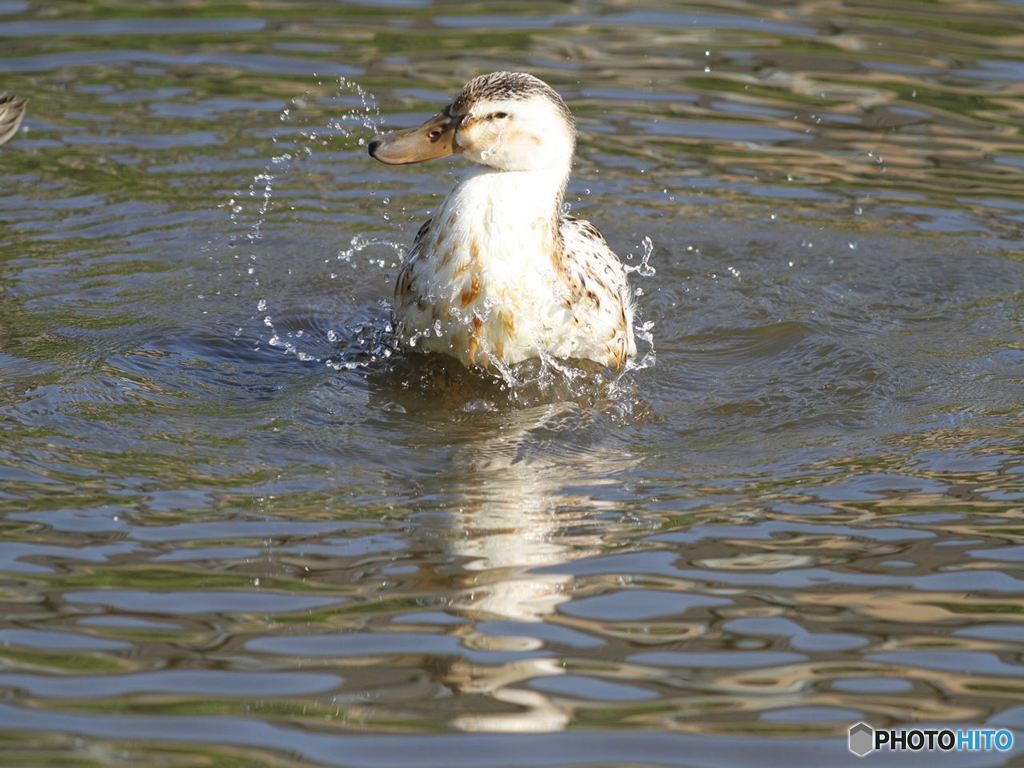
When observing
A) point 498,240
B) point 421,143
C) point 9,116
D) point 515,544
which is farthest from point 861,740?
point 9,116

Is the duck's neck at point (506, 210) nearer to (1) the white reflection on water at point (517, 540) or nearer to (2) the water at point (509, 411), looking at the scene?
(2) the water at point (509, 411)

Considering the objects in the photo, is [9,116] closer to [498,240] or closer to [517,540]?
[498,240]

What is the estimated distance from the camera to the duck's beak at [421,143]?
7004mm

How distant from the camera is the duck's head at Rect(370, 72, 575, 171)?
6871 mm

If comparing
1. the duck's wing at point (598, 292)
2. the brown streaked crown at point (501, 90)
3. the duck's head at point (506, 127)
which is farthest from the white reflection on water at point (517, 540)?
the brown streaked crown at point (501, 90)

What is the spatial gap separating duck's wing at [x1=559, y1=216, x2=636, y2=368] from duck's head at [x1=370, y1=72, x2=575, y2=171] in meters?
0.52

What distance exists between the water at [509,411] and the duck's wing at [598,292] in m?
0.22

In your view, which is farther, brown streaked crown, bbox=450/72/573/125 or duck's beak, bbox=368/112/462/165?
duck's beak, bbox=368/112/462/165

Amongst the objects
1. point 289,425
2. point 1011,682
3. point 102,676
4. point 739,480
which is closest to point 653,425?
point 739,480

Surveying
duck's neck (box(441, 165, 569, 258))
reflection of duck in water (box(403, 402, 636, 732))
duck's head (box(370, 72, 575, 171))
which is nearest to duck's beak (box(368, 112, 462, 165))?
duck's head (box(370, 72, 575, 171))

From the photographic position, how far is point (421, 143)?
7.09 meters

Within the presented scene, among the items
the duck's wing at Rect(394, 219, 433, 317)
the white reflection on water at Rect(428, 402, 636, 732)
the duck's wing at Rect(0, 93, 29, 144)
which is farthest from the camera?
the duck's wing at Rect(0, 93, 29, 144)

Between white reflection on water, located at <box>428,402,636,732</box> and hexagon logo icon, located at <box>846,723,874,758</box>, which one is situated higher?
white reflection on water, located at <box>428,402,636,732</box>

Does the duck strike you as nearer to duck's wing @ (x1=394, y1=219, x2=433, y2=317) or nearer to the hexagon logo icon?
duck's wing @ (x1=394, y1=219, x2=433, y2=317)
